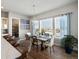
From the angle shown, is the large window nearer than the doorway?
Yes

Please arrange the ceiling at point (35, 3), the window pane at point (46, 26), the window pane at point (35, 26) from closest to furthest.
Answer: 1. the ceiling at point (35, 3)
2. the window pane at point (46, 26)
3. the window pane at point (35, 26)

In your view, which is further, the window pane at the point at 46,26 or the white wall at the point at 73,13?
the window pane at the point at 46,26

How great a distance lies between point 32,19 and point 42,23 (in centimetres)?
140

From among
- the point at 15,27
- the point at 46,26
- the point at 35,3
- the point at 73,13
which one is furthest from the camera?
the point at 15,27

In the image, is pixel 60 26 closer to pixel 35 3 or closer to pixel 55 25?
pixel 55 25

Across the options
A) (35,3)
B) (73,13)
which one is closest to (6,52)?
(35,3)

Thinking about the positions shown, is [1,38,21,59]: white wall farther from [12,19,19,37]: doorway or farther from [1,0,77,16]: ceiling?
[12,19,19,37]: doorway

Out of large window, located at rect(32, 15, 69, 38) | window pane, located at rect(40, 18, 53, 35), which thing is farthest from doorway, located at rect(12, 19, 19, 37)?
window pane, located at rect(40, 18, 53, 35)

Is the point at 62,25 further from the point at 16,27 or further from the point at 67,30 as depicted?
the point at 16,27

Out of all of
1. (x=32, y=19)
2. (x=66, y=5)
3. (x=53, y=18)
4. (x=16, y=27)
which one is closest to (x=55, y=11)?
Answer: (x=53, y=18)

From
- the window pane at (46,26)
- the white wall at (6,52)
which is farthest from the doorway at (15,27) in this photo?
the white wall at (6,52)

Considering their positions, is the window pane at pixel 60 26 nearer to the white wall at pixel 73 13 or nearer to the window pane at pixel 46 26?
the white wall at pixel 73 13

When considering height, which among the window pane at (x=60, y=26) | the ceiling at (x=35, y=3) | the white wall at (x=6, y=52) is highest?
the ceiling at (x=35, y=3)

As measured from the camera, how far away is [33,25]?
26.7 feet
